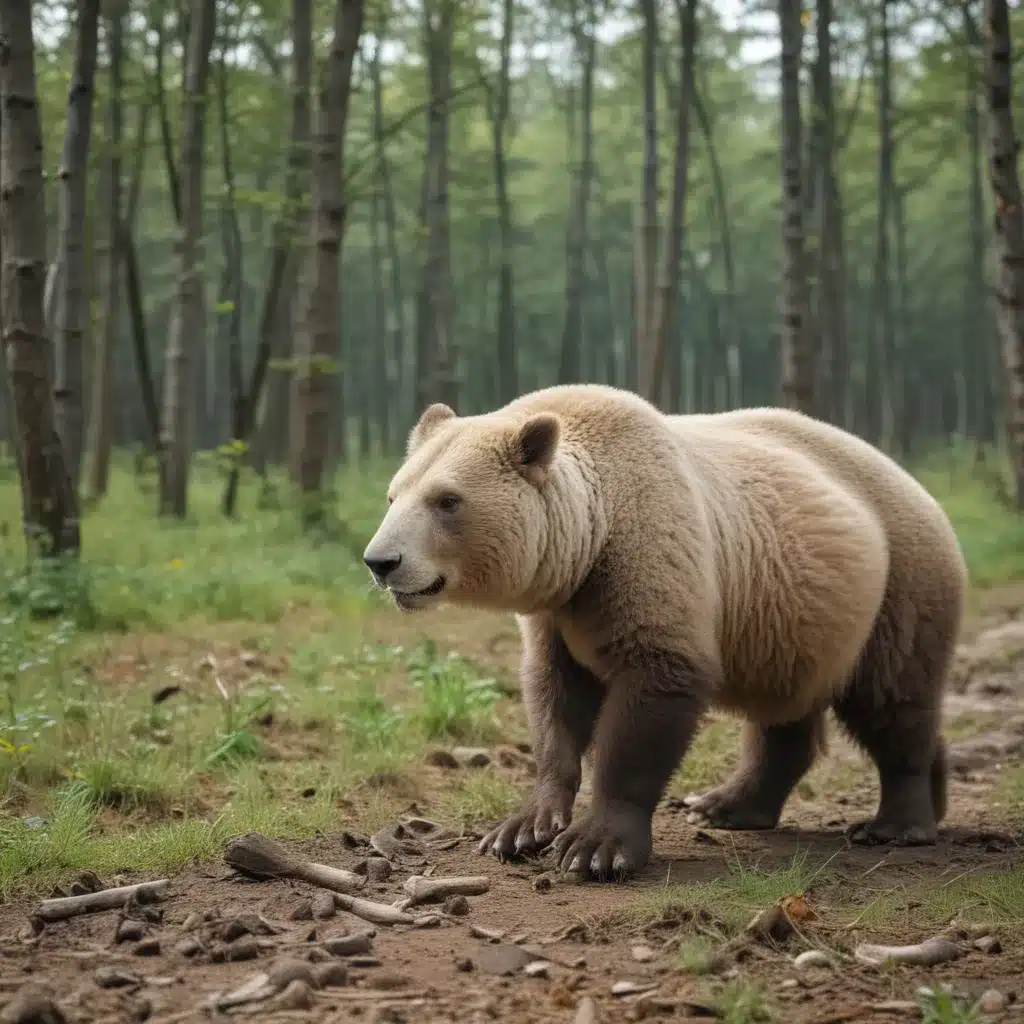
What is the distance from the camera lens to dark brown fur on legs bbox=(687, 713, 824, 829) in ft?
18.1

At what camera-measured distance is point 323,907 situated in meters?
3.66

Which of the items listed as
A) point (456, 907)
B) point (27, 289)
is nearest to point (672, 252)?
point (27, 289)

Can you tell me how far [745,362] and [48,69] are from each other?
1475 inches

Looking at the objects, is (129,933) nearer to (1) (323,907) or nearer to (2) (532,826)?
(1) (323,907)

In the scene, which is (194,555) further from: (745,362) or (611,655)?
(745,362)

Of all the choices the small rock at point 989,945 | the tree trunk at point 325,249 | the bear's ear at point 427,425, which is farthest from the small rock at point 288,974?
the tree trunk at point 325,249

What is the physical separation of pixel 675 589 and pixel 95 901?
7.27 feet

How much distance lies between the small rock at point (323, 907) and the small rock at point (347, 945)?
0.30m

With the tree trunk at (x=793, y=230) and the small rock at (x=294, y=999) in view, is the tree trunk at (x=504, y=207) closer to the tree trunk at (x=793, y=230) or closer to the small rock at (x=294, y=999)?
the tree trunk at (x=793, y=230)

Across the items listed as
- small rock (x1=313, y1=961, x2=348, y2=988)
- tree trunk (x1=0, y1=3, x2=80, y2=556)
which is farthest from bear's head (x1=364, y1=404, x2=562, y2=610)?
tree trunk (x1=0, y1=3, x2=80, y2=556)

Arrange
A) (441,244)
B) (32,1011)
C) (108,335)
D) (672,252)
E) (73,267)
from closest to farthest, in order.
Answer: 1. (32,1011)
2. (73,267)
3. (672,252)
4. (108,335)
5. (441,244)

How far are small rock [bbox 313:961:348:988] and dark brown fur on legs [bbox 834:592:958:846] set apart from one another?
2.85 meters

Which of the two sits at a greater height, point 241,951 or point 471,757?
point 241,951

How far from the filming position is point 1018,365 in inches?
372
